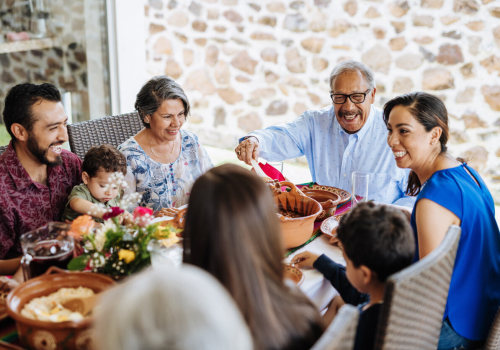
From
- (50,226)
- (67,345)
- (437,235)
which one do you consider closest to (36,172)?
(50,226)

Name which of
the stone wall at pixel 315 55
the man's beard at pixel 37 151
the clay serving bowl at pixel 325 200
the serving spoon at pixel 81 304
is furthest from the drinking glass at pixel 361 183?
the stone wall at pixel 315 55

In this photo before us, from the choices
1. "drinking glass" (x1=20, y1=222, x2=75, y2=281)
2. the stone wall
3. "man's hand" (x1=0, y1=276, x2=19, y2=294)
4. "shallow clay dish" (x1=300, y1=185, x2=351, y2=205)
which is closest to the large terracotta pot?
"shallow clay dish" (x1=300, y1=185, x2=351, y2=205)

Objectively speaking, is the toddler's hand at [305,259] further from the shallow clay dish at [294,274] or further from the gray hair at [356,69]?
the gray hair at [356,69]

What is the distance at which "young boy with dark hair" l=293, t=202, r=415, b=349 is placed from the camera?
1.33m

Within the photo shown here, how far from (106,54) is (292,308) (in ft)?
12.7

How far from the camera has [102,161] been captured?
2119 mm

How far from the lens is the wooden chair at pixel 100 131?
2.65 metres

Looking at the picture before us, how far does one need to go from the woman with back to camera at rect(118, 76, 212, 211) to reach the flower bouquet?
96 centimetres

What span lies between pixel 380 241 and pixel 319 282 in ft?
1.14

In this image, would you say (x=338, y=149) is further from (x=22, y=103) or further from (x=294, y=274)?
(x=22, y=103)

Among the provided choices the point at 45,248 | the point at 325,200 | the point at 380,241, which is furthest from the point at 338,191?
the point at 45,248

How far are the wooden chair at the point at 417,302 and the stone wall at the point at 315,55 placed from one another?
301 centimetres

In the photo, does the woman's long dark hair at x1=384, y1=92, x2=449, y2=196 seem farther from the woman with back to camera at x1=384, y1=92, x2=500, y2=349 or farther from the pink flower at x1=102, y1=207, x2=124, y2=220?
the pink flower at x1=102, y1=207, x2=124, y2=220

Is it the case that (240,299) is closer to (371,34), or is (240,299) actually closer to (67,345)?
(67,345)
